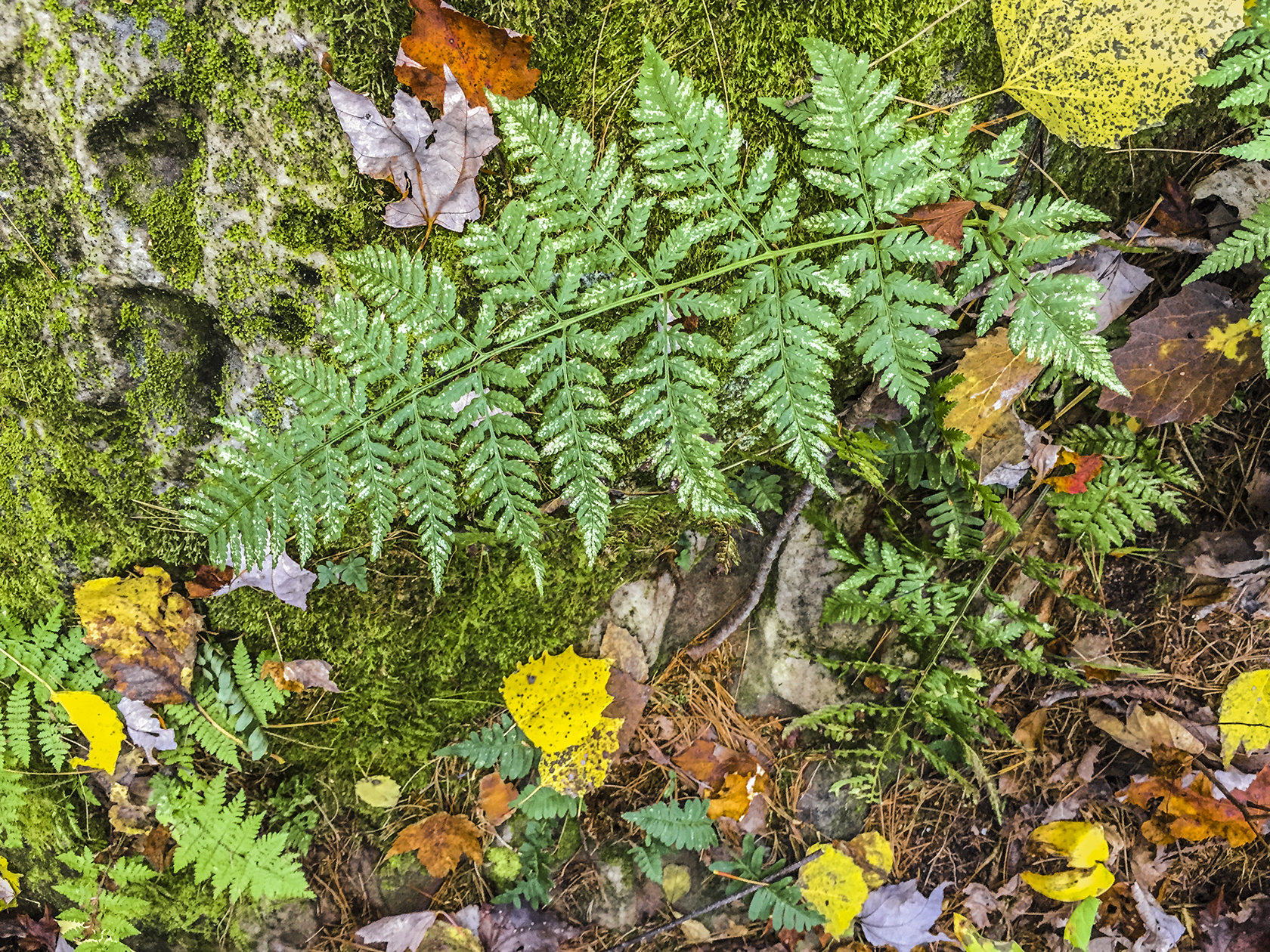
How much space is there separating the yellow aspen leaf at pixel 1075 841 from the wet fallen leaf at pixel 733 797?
4.96ft

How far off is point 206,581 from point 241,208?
1.40 meters

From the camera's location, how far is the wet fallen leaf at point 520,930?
2975 millimetres

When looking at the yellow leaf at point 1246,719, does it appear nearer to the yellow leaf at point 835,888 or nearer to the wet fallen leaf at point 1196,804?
the wet fallen leaf at point 1196,804

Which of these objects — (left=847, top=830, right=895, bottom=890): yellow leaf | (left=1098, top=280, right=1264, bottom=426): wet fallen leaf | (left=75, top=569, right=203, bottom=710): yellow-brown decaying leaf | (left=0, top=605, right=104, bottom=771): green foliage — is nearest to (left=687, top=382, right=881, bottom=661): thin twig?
(left=1098, top=280, right=1264, bottom=426): wet fallen leaf

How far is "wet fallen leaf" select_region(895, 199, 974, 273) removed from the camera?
79.6 inches

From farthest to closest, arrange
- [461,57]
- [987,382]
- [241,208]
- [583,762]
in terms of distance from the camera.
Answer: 1. [583,762]
2. [987,382]
3. [241,208]
4. [461,57]

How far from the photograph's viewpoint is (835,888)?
3.11 m

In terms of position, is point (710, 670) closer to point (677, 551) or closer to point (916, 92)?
point (677, 551)

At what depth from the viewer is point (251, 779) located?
2.75m

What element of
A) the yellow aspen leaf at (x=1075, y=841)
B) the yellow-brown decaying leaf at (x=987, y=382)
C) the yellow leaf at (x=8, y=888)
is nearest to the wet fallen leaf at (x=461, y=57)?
the yellow-brown decaying leaf at (x=987, y=382)

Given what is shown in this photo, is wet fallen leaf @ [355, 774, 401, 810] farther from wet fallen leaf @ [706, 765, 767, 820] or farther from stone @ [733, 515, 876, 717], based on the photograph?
stone @ [733, 515, 876, 717]

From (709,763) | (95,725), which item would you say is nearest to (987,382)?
(709,763)

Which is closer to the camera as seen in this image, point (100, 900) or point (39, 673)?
point (39, 673)

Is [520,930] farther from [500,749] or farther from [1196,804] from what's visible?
[1196,804]
